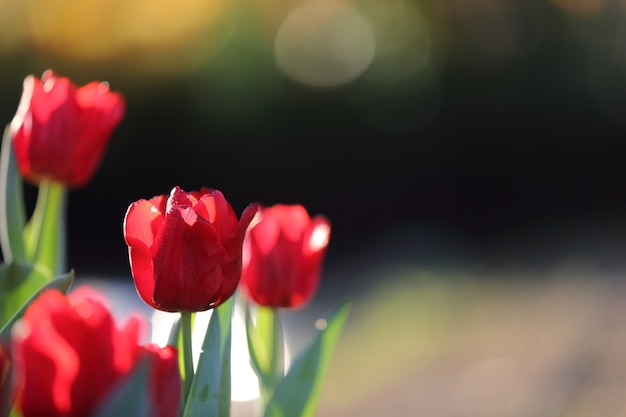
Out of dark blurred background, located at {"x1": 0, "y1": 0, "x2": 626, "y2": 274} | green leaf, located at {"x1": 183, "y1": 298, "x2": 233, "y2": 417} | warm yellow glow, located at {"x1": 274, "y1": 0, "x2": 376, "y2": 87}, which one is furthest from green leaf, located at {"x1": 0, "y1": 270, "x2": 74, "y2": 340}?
warm yellow glow, located at {"x1": 274, "y1": 0, "x2": 376, "y2": 87}

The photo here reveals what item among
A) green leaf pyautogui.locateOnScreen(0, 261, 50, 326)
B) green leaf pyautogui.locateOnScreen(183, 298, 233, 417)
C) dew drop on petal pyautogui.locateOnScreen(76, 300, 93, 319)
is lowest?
green leaf pyautogui.locateOnScreen(0, 261, 50, 326)

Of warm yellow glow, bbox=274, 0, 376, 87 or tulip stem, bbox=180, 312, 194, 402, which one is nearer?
tulip stem, bbox=180, 312, 194, 402

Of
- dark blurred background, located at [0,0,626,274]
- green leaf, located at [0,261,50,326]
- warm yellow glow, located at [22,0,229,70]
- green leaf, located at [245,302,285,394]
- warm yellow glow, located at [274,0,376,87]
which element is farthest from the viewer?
warm yellow glow, located at [274,0,376,87]

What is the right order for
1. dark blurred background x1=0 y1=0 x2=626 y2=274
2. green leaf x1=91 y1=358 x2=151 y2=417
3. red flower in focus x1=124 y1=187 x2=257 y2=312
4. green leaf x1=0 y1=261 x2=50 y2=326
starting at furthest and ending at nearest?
dark blurred background x1=0 y1=0 x2=626 y2=274 → green leaf x1=0 y1=261 x2=50 y2=326 → red flower in focus x1=124 y1=187 x2=257 y2=312 → green leaf x1=91 y1=358 x2=151 y2=417

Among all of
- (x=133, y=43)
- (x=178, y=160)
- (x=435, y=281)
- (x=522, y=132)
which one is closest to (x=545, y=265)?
(x=435, y=281)

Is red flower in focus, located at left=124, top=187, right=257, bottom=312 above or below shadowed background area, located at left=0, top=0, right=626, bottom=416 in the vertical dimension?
above

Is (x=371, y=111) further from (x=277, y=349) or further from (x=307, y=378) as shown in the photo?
(x=307, y=378)

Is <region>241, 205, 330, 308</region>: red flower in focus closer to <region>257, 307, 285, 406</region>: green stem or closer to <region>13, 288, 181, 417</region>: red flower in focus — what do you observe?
<region>257, 307, 285, 406</region>: green stem
